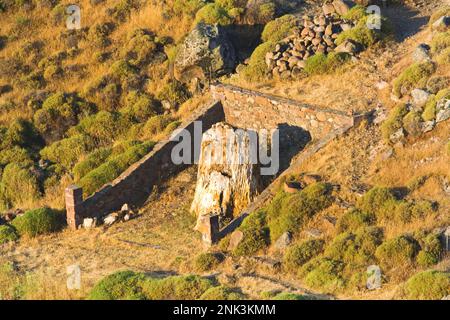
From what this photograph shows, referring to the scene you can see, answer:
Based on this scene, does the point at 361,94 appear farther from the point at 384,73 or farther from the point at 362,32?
the point at 362,32

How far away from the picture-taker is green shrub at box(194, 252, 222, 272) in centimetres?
2227

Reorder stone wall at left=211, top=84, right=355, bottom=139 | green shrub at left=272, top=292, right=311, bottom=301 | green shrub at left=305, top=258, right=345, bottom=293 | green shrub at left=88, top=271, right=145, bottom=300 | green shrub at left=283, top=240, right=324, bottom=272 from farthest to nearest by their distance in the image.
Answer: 1. stone wall at left=211, top=84, right=355, bottom=139
2. green shrub at left=283, top=240, right=324, bottom=272
3. green shrub at left=88, top=271, right=145, bottom=300
4. green shrub at left=305, top=258, right=345, bottom=293
5. green shrub at left=272, top=292, right=311, bottom=301

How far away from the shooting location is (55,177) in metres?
29.4

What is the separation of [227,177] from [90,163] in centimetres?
542

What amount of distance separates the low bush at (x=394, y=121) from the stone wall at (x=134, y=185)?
6.57 meters

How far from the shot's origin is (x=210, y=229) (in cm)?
2366

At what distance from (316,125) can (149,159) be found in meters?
5.51

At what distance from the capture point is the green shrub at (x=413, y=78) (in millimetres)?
27391

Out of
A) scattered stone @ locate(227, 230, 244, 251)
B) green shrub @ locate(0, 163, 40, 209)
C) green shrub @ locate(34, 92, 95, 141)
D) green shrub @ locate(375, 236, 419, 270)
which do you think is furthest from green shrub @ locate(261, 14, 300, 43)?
green shrub @ locate(375, 236, 419, 270)

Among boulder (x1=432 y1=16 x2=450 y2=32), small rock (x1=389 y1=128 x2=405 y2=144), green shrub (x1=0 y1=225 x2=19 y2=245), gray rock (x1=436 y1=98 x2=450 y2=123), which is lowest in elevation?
green shrub (x1=0 y1=225 x2=19 y2=245)

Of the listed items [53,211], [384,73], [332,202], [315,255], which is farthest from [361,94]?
[53,211]

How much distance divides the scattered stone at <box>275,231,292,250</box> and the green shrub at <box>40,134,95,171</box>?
10219mm

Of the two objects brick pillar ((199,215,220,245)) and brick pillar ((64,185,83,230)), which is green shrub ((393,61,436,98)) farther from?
brick pillar ((64,185,83,230))
